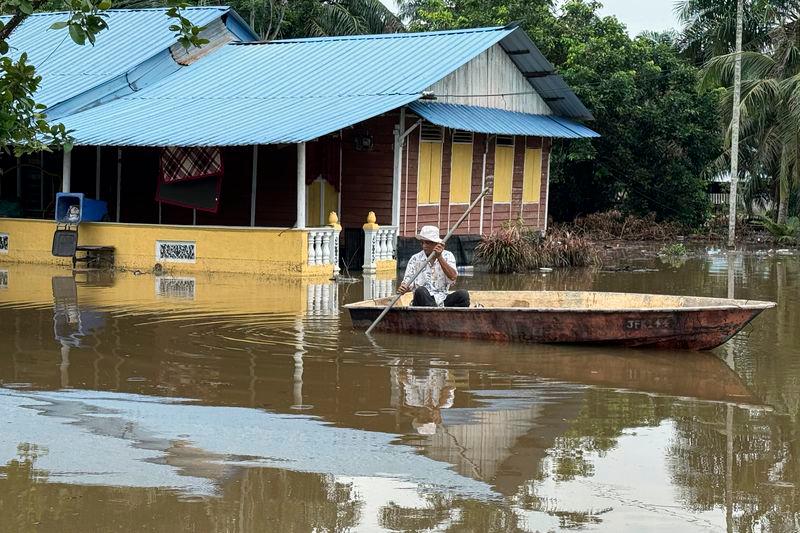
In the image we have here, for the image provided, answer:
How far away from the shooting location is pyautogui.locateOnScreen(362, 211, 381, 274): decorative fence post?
20.9 metres

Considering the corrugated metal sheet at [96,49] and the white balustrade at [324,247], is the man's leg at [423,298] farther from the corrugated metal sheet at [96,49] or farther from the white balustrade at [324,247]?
the corrugated metal sheet at [96,49]

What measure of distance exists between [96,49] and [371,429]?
754 inches

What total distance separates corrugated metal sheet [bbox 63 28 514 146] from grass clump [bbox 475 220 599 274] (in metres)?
3.48

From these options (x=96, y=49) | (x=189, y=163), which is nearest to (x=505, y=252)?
(x=189, y=163)

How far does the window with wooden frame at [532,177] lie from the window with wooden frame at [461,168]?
261cm

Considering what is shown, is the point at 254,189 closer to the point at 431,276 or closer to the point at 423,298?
the point at 431,276

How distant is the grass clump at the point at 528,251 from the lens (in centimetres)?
2250

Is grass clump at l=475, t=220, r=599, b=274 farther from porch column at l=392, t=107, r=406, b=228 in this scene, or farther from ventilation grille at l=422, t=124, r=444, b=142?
ventilation grille at l=422, t=124, r=444, b=142

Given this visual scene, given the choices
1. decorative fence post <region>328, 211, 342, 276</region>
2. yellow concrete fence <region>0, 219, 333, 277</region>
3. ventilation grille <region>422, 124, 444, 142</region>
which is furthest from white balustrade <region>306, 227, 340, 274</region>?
ventilation grille <region>422, 124, 444, 142</region>

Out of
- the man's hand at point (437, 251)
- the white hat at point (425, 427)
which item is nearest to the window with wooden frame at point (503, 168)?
the man's hand at point (437, 251)

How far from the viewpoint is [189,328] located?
1337cm

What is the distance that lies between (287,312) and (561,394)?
5.76 meters

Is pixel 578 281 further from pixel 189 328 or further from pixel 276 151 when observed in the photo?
pixel 189 328

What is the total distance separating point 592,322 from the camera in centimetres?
1195
